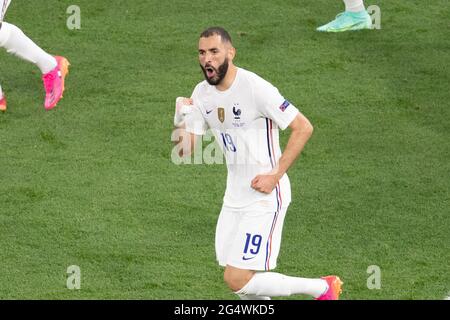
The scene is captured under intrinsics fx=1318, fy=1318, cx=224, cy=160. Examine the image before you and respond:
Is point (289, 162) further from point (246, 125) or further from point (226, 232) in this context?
point (226, 232)

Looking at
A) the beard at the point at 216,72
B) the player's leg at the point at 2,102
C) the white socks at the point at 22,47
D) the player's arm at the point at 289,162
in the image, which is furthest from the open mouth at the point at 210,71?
the player's leg at the point at 2,102

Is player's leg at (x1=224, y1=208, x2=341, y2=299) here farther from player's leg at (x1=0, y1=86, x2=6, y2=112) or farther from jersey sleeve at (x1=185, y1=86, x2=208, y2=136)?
player's leg at (x1=0, y1=86, x2=6, y2=112)

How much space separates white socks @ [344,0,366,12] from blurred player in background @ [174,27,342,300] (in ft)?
16.0

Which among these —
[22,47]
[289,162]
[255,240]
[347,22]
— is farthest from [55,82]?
[289,162]

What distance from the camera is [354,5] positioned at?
12.6m

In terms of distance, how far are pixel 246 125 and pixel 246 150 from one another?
6.1 inches

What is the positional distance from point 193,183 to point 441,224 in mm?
1943

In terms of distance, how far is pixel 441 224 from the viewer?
31.3 feet

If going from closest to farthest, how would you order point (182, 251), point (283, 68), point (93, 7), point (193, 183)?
point (182, 251) → point (193, 183) → point (283, 68) → point (93, 7)

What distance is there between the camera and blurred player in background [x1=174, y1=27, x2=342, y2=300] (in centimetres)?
776

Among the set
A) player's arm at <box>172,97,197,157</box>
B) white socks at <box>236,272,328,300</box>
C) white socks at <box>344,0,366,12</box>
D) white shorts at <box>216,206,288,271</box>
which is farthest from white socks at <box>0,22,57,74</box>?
white socks at <box>236,272,328,300</box>

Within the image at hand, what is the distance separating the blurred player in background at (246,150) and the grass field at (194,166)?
69 cm
